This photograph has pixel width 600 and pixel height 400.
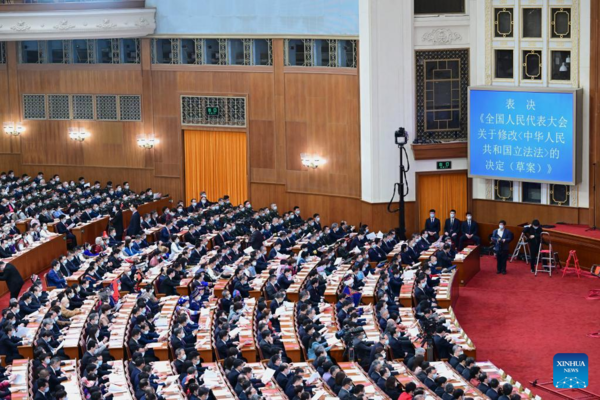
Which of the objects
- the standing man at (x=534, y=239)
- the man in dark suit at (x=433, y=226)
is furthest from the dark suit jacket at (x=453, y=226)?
the standing man at (x=534, y=239)

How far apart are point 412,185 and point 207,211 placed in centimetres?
605

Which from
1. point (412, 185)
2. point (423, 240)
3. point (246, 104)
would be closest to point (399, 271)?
point (423, 240)

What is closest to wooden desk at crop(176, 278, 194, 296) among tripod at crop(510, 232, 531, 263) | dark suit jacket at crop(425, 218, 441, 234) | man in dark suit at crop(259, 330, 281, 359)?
man in dark suit at crop(259, 330, 281, 359)

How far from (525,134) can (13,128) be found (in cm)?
1840

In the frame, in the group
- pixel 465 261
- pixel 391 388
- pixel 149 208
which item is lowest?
pixel 391 388

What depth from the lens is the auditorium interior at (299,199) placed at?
20906mm

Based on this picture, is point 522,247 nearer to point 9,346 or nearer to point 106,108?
point 106,108

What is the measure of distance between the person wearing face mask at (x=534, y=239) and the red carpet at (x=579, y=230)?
2.13 ft

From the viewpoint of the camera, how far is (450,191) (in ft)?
110

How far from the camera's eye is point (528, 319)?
2583 cm

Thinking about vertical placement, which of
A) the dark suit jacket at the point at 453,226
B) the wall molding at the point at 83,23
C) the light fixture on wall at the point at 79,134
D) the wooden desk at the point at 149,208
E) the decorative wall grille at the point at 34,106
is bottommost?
the dark suit jacket at the point at 453,226

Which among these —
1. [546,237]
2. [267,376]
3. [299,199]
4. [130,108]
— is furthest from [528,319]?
[130,108]

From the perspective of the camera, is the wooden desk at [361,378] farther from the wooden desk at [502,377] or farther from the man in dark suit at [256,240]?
the man in dark suit at [256,240]

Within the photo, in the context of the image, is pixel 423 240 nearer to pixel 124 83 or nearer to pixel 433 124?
pixel 433 124
